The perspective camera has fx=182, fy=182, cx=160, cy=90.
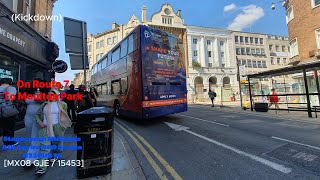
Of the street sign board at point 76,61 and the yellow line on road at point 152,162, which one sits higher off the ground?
the street sign board at point 76,61

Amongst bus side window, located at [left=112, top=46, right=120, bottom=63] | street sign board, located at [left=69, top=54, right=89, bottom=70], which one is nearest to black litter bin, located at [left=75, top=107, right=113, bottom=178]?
street sign board, located at [left=69, top=54, right=89, bottom=70]

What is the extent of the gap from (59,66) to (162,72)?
14.3 ft

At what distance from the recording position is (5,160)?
423cm

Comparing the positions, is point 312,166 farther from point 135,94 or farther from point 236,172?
point 135,94

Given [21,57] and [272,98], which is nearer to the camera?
[21,57]

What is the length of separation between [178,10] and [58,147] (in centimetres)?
4398

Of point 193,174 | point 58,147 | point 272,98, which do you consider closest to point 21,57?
point 58,147

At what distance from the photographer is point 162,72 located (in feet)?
27.2

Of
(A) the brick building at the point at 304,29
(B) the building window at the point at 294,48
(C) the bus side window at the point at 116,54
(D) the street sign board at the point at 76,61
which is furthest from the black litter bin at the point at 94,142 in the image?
(B) the building window at the point at 294,48

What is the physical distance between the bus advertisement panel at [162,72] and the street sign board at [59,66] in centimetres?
327

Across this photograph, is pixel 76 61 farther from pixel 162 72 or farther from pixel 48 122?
pixel 48 122

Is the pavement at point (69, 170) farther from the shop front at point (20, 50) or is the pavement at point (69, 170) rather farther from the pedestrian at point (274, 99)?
the pedestrian at point (274, 99)

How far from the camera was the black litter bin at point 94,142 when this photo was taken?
3367mm

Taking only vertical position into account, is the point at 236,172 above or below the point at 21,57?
below
